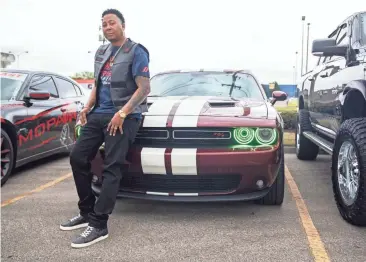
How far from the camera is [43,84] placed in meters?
5.65

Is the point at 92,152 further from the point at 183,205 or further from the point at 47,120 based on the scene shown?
the point at 47,120

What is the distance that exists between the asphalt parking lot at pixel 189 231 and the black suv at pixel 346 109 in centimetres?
27

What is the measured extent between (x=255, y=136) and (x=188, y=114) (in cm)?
58

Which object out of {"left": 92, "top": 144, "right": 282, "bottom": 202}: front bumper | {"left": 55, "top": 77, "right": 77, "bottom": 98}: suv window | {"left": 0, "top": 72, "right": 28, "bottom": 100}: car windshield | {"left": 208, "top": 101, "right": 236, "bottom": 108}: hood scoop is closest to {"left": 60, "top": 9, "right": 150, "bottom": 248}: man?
{"left": 92, "top": 144, "right": 282, "bottom": 202}: front bumper

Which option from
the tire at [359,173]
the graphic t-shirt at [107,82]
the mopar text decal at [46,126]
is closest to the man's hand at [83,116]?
the graphic t-shirt at [107,82]

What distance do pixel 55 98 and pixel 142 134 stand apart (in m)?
3.07

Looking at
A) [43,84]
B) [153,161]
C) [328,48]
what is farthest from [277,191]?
[43,84]

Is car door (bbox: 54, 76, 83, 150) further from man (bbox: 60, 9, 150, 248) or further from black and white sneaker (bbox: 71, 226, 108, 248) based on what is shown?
black and white sneaker (bbox: 71, 226, 108, 248)

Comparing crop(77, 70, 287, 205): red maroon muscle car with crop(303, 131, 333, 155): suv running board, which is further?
crop(303, 131, 333, 155): suv running board

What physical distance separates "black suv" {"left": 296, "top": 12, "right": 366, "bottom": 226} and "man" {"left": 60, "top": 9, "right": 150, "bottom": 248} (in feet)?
5.53

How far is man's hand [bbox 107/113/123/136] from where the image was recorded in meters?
2.85

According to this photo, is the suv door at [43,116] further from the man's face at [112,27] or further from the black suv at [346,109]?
the black suv at [346,109]

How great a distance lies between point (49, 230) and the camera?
10.2 feet

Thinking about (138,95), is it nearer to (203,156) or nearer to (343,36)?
(203,156)
